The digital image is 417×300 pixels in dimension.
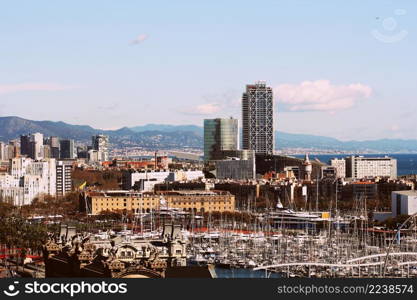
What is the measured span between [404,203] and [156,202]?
15024 millimetres

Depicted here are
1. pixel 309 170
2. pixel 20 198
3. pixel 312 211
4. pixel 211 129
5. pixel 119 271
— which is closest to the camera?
pixel 119 271

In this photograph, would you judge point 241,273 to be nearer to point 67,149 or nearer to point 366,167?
point 366,167

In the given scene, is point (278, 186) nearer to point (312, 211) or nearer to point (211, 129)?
point (312, 211)

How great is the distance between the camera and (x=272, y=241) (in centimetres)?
3922

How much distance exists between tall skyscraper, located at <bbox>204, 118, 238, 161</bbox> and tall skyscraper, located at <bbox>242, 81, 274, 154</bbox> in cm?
506

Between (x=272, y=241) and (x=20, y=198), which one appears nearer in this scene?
→ (x=272, y=241)

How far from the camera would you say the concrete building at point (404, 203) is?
4950cm

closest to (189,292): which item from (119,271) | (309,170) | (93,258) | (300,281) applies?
(300,281)

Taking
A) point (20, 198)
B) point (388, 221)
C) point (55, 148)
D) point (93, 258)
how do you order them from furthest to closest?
point (55, 148) < point (20, 198) < point (388, 221) < point (93, 258)

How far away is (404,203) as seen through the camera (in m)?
50.3

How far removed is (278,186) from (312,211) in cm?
861

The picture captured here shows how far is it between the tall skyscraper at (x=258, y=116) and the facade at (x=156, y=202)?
53.4 meters

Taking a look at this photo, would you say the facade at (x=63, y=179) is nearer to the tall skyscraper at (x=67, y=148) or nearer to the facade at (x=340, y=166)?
the facade at (x=340, y=166)

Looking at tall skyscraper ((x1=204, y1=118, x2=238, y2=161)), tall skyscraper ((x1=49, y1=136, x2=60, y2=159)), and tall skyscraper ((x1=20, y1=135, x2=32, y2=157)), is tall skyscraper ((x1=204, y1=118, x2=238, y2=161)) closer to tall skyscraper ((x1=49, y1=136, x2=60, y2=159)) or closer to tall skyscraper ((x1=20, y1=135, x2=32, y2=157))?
tall skyscraper ((x1=20, y1=135, x2=32, y2=157))
